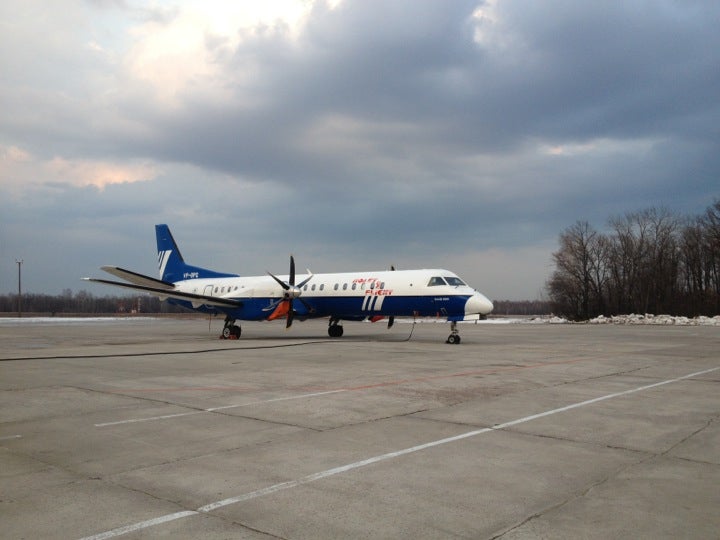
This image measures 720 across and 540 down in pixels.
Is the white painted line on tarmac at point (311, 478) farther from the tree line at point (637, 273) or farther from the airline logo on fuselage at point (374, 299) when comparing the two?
the tree line at point (637, 273)

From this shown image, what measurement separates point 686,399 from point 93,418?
10464 mm

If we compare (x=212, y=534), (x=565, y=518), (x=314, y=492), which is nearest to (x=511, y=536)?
(x=565, y=518)

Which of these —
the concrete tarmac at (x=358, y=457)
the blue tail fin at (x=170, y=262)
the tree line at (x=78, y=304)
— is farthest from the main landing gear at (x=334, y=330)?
the tree line at (x=78, y=304)

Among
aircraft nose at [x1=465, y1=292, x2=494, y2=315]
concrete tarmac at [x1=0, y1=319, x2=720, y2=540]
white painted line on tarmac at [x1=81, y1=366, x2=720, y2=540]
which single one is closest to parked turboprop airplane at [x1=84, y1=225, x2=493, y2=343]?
aircraft nose at [x1=465, y1=292, x2=494, y2=315]

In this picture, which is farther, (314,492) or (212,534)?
(314,492)

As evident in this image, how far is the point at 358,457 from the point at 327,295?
22598 mm

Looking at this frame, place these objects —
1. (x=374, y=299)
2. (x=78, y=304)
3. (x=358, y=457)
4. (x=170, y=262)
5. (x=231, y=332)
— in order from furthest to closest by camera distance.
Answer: (x=78, y=304), (x=170, y=262), (x=231, y=332), (x=374, y=299), (x=358, y=457)

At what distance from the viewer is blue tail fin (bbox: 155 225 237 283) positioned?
35.0m

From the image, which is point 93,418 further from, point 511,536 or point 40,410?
point 511,536

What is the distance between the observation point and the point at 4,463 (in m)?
5.96

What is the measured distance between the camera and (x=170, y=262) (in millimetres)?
35969

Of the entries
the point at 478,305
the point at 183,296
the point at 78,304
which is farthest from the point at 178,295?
the point at 78,304

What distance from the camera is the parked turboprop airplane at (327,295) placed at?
24703mm

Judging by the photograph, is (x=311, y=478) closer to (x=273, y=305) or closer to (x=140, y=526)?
(x=140, y=526)
